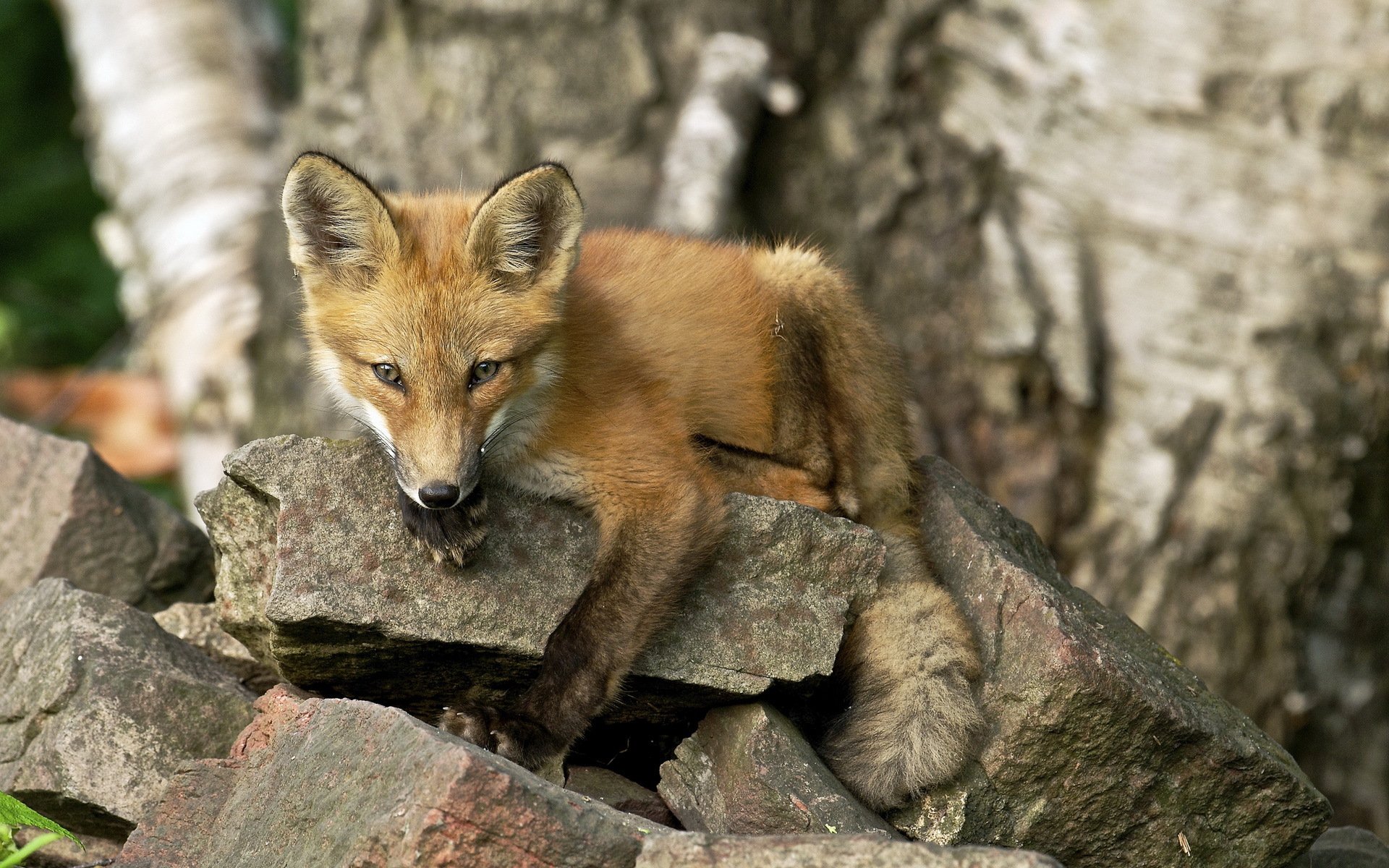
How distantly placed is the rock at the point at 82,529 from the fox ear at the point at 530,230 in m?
1.84

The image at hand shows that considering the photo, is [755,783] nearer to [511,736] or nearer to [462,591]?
[511,736]

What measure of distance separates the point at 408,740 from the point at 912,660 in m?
1.60

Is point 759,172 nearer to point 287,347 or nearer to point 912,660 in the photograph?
point 287,347

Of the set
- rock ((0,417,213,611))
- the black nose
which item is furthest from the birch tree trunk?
the black nose

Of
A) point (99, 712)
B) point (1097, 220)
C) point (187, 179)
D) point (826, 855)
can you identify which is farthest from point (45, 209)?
point (826, 855)

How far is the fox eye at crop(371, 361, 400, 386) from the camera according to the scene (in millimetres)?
3939

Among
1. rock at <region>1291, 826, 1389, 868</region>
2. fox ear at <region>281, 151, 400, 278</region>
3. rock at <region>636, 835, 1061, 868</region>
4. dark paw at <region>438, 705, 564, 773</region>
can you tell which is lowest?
rock at <region>1291, 826, 1389, 868</region>

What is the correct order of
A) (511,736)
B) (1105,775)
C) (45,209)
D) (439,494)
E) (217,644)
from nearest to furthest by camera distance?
(439,494) < (511,736) < (1105,775) < (217,644) < (45,209)

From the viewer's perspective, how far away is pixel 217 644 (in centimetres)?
455

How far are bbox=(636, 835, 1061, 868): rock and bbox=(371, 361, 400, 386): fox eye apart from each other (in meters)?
1.63

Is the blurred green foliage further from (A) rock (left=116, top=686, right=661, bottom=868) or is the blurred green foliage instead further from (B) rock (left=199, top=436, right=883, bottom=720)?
(A) rock (left=116, top=686, right=661, bottom=868)

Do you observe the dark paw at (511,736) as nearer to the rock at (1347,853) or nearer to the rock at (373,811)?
the rock at (373,811)

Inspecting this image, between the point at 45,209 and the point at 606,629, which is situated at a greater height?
the point at 606,629

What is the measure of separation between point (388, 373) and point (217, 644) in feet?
4.15
